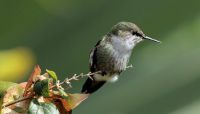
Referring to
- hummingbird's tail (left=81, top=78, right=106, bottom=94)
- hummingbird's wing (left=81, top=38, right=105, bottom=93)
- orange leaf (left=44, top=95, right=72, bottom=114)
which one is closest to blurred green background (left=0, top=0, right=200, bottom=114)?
hummingbird's wing (left=81, top=38, right=105, bottom=93)

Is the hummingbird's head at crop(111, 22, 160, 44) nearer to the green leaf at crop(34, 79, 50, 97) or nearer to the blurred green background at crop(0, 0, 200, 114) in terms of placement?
the blurred green background at crop(0, 0, 200, 114)

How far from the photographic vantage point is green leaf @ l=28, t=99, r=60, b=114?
0.99 metres

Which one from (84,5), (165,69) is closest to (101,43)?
(84,5)

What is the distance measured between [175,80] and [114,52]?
6.21 feet

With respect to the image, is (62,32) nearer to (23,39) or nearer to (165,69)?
(23,39)

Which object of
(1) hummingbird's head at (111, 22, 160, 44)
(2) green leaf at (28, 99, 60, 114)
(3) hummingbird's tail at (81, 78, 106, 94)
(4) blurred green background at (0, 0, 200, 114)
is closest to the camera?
(2) green leaf at (28, 99, 60, 114)

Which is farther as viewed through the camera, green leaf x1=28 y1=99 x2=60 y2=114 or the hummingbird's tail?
the hummingbird's tail

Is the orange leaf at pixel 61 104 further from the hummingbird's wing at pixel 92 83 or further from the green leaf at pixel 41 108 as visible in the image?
the hummingbird's wing at pixel 92 83

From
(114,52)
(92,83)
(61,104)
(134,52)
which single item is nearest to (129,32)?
(114,52)

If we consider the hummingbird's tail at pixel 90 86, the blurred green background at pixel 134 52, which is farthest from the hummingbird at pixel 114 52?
the blurred green background at pixel 134 52

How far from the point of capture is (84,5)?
13.1 feet

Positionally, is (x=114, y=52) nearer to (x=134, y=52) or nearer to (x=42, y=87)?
(x=42, y=87)

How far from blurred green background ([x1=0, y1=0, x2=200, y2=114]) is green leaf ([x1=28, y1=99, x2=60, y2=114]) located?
2235 mm

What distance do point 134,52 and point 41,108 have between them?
11.5 ft
